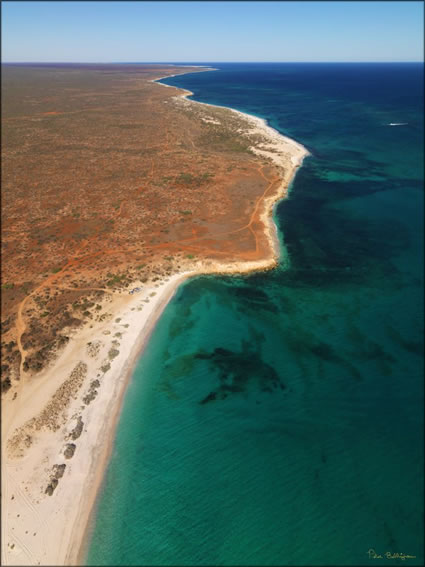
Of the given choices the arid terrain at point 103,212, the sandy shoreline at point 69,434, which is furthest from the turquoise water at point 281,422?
the arid terrain at point 103,212

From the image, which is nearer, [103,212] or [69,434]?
[69,434]

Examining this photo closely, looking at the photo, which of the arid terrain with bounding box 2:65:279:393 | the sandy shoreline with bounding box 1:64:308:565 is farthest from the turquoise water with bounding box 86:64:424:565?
the arid terrain with bounding box 2:65:279:393

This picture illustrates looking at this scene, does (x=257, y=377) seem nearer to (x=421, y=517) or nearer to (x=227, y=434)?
(x=227, y=434)

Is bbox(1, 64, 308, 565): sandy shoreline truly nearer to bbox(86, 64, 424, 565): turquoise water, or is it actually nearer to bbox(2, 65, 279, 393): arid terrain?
bbox(86, 64, 424, 565): turquoise water
